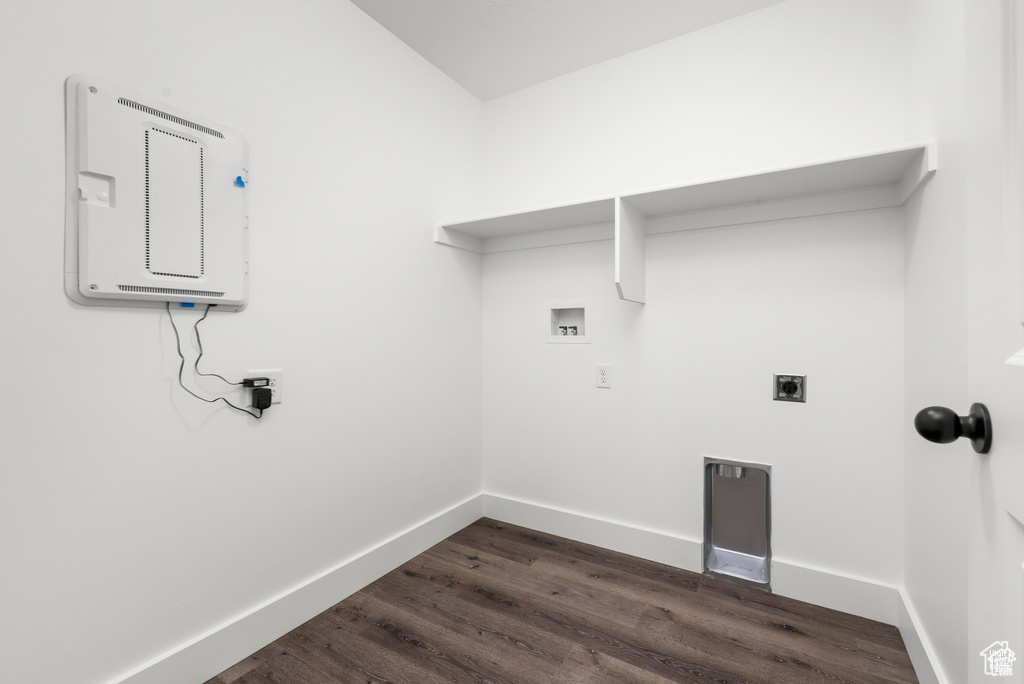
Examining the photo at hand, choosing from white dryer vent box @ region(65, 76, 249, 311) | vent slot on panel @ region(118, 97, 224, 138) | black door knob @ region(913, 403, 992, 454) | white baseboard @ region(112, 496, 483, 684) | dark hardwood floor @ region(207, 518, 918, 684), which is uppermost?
vent slot on panel @ region(118, 97, 224, 138)

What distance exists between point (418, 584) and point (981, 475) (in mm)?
1873

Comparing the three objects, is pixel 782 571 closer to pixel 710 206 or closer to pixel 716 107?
pixel 710 206

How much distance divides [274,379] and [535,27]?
73.5 inches

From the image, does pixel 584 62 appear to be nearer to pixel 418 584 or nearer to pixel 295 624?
pixel 418 584

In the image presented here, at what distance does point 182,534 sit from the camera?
1344 millimetres

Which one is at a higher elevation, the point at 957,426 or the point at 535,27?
the point at 535,27

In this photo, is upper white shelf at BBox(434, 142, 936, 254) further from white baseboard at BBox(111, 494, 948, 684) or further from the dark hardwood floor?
the dark hardwood floor

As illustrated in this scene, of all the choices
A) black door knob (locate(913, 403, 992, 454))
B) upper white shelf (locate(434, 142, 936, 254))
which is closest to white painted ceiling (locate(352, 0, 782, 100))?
upper white shelf (locate(434, 142, 936, 254))

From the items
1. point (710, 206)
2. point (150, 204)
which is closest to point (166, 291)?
point (150, 204)

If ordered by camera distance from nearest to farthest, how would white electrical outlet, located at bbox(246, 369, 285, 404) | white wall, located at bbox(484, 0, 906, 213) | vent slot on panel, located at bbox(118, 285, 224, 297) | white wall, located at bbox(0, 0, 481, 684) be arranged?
white wall, located at bbox(0, 0, 481, 684) → vent slot on panel, located at bbox(118, 285, 224, 297) → white electrical outlet, located at bbox(246, 369, 285, 404) → white wall, located at bbox(484, 0, 906, 213)

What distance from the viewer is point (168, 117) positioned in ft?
4.24

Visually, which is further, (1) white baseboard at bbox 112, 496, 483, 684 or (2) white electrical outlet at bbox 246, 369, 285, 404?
(2) white electrical outlet at bbox 246, 369, 285, 404

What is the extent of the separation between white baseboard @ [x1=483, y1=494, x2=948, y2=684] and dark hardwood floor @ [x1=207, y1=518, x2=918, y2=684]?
50 millimetres

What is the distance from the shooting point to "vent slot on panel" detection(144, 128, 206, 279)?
125 centimetres
